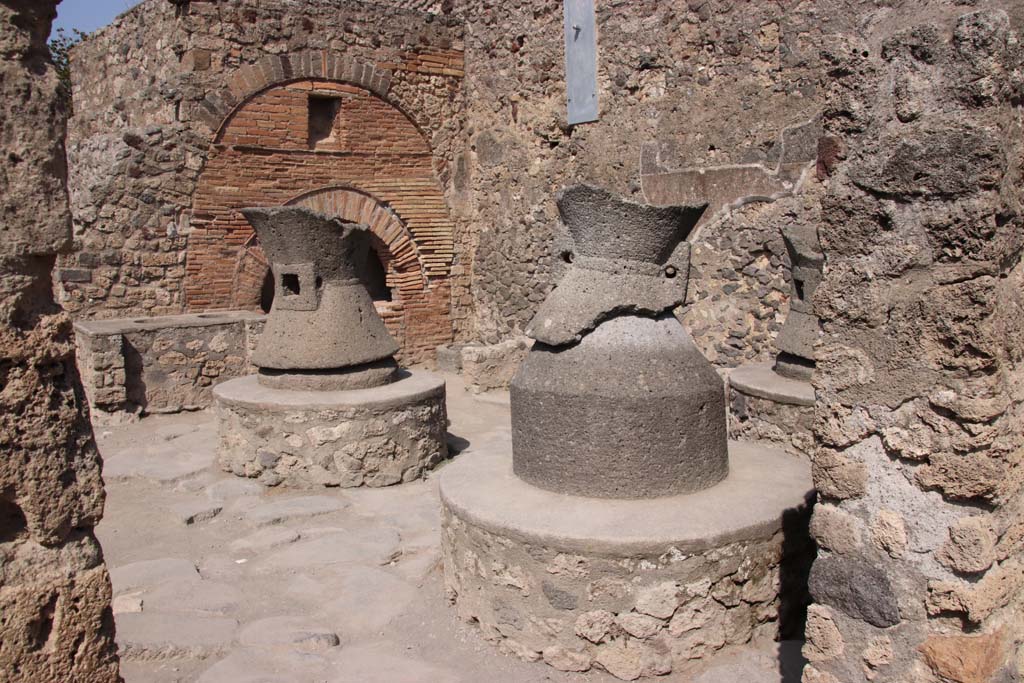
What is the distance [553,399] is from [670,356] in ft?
1.71

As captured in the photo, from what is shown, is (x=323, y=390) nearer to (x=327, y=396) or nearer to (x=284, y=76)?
(x=327, y=396)

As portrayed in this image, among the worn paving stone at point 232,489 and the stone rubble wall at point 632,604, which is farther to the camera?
the worn paving stone at point 232,489

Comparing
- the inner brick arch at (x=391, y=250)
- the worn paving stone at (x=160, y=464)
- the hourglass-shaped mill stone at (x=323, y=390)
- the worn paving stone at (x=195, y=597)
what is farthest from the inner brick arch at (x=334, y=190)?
the worn paving stone at (x=195, y=597)

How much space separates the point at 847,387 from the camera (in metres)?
2.32

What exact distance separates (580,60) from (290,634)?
21.9 feet

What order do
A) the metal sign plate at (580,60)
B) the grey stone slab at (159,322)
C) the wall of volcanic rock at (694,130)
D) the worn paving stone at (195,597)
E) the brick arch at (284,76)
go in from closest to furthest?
the worn paving stone at (195,597), the wall of volcanic rock at (694,130), the grey stone slab at (159,322), the metal sign plate at (580,60), the brick arch at (284,76)

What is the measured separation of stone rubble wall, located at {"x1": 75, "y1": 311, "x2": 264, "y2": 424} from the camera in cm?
748

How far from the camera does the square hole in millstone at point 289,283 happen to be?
20.2 ft

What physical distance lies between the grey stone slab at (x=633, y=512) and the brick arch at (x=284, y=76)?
6.45m

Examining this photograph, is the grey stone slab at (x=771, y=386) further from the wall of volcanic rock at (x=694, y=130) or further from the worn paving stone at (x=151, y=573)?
the worn paving stone at (x=151, y=573)

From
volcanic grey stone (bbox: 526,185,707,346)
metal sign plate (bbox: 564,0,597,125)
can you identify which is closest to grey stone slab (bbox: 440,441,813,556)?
volcanic grey stone (bbox: 526,185,707,346)

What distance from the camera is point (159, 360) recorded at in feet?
25.7

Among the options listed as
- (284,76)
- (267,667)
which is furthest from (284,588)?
(284,76)

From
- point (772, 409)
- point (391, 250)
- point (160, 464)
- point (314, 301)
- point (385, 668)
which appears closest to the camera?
point (385, 668)
